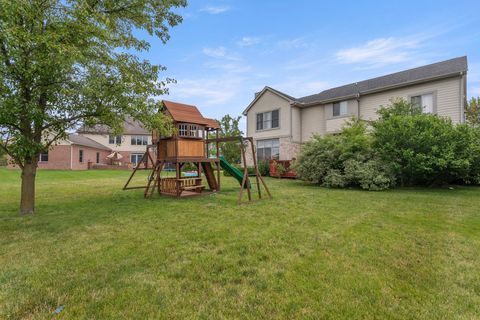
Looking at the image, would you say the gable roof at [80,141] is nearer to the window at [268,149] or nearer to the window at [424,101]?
the window at [268,149]

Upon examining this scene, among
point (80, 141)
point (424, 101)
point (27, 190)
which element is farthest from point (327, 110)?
point (80, 141)

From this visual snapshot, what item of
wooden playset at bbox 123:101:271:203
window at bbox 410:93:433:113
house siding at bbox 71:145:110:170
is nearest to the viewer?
wooden playset at bbox 123:101:271:203

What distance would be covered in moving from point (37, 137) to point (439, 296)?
852cm

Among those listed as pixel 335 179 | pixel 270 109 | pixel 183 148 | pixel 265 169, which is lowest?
pixel 335 179

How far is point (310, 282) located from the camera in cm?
279

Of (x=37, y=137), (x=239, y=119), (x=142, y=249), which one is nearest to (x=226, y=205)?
(x=142, y=249)

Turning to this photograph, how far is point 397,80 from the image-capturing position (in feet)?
54.2

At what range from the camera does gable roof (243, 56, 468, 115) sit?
14.3m

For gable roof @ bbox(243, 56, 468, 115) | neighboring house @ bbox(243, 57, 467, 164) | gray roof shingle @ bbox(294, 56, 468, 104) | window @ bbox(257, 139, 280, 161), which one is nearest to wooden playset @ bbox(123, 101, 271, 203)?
neighboring house @ bbox(243, 57, 467, 164)

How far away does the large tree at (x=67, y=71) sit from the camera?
4.94 m

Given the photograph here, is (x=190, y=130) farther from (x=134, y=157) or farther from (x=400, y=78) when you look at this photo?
(x=134, y=157)

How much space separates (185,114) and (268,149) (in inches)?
504

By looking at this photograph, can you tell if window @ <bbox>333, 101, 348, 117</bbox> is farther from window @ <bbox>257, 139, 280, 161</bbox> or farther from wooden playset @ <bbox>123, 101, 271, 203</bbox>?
wooden playset @ <bbox>123, 101, 271, 203</bbox>

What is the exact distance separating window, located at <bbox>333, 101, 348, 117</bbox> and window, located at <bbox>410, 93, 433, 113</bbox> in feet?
13.7
